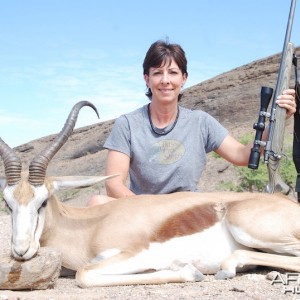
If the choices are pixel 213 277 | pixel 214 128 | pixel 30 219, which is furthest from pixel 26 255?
pixel 214 128

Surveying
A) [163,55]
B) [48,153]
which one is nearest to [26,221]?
[48,153]

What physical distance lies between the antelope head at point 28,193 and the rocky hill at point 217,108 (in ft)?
75.1

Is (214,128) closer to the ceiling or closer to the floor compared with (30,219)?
closer to the ceiling

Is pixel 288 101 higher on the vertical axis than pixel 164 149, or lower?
higher

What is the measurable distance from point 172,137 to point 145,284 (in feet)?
7.18

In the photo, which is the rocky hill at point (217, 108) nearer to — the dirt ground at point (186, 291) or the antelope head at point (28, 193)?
the antelope head at point (28, 193)

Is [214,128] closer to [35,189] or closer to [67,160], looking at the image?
[35,189]

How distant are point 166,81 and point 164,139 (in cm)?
66

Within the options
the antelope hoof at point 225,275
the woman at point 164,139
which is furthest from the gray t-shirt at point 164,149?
the antelope hoof at point 225,275

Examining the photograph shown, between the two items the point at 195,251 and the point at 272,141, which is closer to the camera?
the point at 195,251

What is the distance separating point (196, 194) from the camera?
5.68 meters

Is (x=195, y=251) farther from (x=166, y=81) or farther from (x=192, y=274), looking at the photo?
(x=166, y=81)

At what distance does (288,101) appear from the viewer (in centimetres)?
655

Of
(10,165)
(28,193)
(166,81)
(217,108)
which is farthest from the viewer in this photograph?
(217,108)
